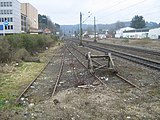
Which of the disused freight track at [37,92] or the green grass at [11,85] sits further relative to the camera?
the green grass at [11,85]

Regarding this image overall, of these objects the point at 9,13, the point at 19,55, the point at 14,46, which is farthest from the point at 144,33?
the point at 19,55

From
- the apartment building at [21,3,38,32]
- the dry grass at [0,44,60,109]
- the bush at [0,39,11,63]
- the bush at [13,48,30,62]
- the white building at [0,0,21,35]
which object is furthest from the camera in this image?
the apartment building at [21,3,38,32]

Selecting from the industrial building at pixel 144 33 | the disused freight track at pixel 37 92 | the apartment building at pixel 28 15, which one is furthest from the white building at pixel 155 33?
the disused freight track at pixel 37 92

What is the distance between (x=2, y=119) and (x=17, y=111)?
38.2 inches

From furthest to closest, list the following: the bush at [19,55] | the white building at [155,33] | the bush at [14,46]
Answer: the white building at [155,33] → the bush at [19,55] → the bush at [14,46]

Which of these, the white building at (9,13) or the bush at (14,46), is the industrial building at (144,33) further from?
the bush at (14,46)

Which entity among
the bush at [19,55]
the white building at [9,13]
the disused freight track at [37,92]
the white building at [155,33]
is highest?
the white building at [9,13]

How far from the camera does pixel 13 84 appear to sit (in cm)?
1598

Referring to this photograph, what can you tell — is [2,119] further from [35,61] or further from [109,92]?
[35,61]

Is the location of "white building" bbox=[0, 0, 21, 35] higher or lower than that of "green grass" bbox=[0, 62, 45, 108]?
higher

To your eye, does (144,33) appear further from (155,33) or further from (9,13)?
(9,13)

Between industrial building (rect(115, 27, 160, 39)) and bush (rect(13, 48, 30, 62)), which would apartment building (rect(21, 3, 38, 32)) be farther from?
bush (rect(13, 48, 30, 62))

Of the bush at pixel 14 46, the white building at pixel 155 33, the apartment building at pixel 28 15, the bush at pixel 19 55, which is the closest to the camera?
the bush at pixel 14 46

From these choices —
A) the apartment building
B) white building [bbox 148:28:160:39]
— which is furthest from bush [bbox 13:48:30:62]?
the apartment building
